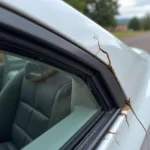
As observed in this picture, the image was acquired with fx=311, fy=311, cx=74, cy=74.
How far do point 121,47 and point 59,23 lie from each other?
54cm

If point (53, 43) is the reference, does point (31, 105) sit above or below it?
below

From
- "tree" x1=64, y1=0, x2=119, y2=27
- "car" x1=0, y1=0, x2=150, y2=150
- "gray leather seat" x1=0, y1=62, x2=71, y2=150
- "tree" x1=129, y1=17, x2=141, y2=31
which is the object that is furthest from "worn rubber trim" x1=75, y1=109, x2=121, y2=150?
"tree" x1=129, y1=17, x2=141, y2=31

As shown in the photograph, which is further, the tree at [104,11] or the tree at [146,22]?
the tree at [146,22]

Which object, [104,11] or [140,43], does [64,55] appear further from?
[104,11]

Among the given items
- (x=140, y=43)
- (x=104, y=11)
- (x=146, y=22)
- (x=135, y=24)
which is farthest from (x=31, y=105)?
(x=146, y=22)

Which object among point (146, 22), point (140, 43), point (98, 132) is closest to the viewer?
point (98, 132)

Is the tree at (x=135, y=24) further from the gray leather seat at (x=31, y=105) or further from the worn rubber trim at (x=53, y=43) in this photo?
the worn rubber trim at (x=53, y=43)

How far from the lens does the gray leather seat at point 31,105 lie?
1.59 meters

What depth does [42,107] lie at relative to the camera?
1.90 meters

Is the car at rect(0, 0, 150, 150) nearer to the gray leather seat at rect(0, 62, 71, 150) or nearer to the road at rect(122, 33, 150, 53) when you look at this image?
the gray leather seat at rect(0, 62, 71, 150)

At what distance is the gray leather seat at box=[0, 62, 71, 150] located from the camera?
159cm

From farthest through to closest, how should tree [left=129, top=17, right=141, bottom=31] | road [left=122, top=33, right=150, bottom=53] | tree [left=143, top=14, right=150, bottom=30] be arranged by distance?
1. tree [left=143, top=14, right=150, bottom=30]
2. tree [left=129, top=17, right=141, bottom=31]
3. road [left=122, top=33, right=150, bottom=53]

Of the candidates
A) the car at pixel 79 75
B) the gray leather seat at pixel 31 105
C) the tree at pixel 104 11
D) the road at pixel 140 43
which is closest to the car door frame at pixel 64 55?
the car at pixel 79 75

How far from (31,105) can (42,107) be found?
22cm
